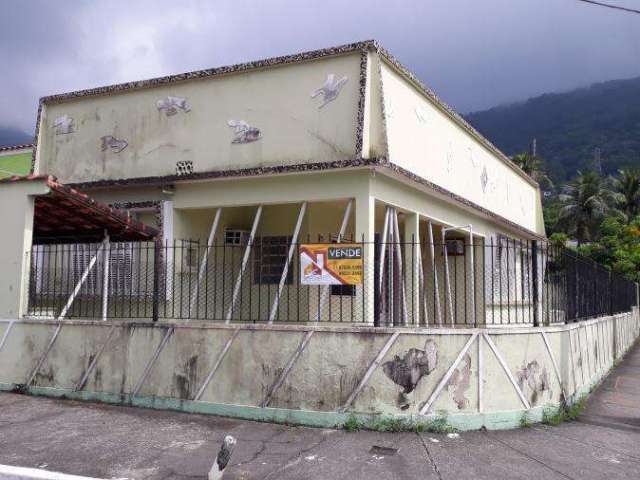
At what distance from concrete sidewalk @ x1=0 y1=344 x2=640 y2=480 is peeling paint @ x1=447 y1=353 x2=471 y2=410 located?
40 cm

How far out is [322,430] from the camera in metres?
7.64

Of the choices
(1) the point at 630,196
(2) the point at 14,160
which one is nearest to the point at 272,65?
(2) the point at 14,160

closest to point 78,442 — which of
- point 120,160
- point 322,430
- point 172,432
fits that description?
point 172,432

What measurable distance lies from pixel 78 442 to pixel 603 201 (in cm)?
4725

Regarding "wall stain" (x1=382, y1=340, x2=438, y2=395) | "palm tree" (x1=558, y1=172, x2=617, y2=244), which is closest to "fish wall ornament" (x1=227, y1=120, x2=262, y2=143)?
"wall stain" (x1=382, y1=340, x2=438, y2=395)

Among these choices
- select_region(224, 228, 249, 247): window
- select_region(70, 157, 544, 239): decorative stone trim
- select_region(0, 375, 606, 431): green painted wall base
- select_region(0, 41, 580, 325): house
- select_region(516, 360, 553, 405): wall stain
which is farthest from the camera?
select_region(224, 228, 249, 247): window

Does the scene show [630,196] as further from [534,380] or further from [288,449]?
[288,449]

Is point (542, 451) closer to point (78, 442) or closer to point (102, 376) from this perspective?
point (78, 442)

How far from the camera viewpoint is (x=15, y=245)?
33.1 ft

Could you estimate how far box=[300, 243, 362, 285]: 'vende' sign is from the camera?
8.29 meters

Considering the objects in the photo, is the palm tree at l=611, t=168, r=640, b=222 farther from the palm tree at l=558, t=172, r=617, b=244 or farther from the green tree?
the green tree

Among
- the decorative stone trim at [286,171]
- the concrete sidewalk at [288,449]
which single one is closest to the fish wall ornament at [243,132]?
the decorative stone trim at [286,171]

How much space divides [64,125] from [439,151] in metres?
8.54

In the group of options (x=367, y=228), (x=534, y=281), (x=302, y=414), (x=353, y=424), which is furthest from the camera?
(x=367, y=228)
